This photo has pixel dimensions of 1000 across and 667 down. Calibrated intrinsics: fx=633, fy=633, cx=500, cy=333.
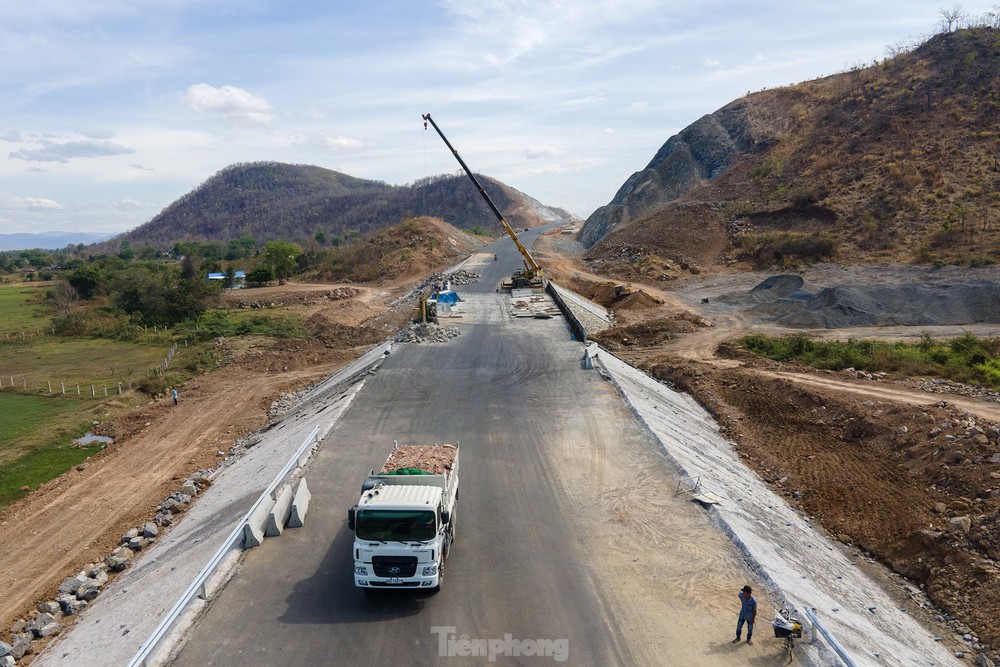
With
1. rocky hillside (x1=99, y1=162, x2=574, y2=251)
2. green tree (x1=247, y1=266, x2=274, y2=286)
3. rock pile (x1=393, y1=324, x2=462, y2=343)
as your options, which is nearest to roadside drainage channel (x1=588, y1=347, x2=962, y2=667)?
rock pile (x1=393, y1=324, x2=462, y2=343)

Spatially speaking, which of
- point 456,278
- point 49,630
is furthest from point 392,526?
point 456,278

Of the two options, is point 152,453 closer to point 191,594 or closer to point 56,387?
point 56,387

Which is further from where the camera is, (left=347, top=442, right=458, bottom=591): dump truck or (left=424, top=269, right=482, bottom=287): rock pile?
(left=424, top=269, right=482, bottom=287): rock pile

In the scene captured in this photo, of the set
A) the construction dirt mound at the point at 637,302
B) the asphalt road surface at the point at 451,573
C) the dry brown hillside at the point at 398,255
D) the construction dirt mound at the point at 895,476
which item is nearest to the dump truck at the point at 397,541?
the asphalt road surface at the point at 451,573

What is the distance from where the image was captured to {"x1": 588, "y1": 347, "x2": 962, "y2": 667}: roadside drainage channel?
12617 millimetres

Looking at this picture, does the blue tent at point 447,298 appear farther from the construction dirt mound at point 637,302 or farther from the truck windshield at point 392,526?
the truck windshield at point 392,526

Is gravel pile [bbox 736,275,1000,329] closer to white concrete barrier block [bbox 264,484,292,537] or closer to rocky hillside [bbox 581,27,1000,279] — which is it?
rocky hillside [bbox 581,27,1000,279]

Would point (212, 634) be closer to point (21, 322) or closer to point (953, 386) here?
point (953, 386)

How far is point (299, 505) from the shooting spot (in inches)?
632

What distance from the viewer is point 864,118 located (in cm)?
6900

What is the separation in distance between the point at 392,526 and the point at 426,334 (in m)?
25.0

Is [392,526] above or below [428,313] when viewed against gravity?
below

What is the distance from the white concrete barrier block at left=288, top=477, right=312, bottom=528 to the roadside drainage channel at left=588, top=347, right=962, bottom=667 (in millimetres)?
10438

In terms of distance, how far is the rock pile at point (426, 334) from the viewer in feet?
118
